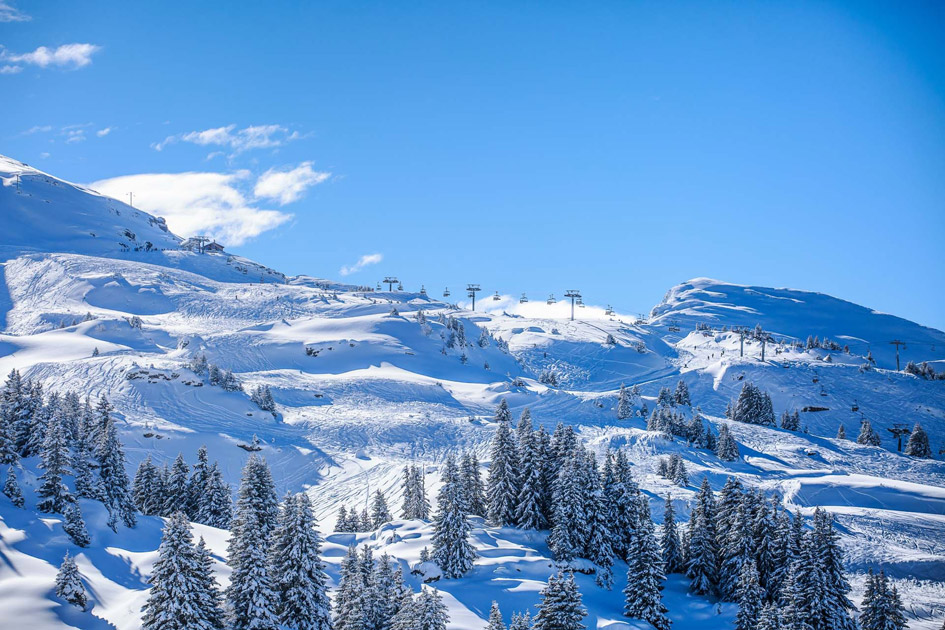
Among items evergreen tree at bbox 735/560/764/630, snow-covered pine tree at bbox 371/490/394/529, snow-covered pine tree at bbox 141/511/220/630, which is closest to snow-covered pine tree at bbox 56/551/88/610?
snow-covered pine tree at bbox 141/511/220/630

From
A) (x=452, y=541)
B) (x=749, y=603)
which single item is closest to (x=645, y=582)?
(x=749, y=603)

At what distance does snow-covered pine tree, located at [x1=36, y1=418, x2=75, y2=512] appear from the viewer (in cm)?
4250

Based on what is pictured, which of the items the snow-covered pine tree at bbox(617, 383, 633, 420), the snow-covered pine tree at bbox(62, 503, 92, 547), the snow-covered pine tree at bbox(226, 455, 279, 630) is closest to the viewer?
the snow-covered pine tree at bbox(226, 455, 279, 630)

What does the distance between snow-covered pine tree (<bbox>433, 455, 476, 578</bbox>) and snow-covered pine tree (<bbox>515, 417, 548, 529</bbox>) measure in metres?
9.44

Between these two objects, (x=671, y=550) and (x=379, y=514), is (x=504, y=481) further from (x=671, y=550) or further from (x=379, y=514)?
(x=671, y=550)

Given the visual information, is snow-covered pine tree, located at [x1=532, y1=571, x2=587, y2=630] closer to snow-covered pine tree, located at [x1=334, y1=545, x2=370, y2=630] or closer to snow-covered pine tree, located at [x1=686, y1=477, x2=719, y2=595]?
snow-covered pine tree, located at [x1=334, y1=545, x2=370, y2=630]

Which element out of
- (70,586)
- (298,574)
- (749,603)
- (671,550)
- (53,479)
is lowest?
(671,550)

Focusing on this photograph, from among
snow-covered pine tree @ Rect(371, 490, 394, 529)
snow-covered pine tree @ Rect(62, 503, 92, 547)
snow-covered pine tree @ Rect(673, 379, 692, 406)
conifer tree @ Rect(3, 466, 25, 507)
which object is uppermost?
snow-covered pine tree @ Rect(673, 379, 692, 406)

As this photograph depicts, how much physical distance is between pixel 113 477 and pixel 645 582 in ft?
136

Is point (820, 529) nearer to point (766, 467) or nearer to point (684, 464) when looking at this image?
point (684, 464)

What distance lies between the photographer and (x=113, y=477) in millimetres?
48906

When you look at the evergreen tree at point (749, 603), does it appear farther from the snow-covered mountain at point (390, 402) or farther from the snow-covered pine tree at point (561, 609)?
the snow-covered pine tree at point (561, 609)

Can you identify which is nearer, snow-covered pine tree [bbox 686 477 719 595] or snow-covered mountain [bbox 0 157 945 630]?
snow-covered mountain [bbox 0 157 945 630]

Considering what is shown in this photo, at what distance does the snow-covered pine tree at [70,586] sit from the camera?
31.4m
